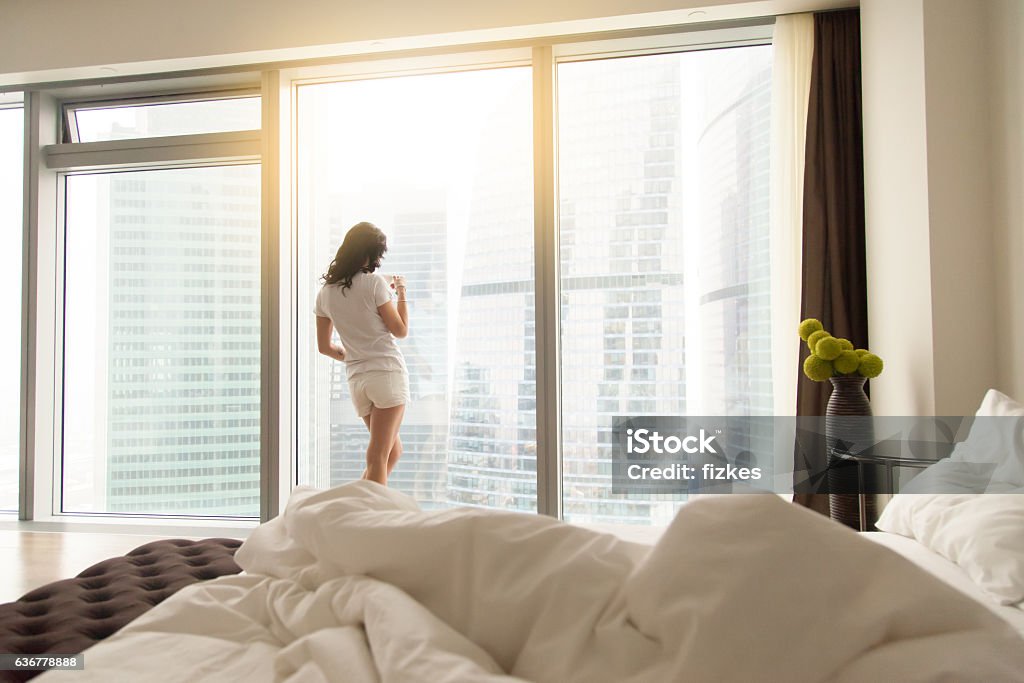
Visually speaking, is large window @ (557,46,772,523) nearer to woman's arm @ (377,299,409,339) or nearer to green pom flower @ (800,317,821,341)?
green pom flower @ (800,317,821,341)

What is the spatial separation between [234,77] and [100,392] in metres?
2.10

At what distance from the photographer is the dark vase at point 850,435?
2639mm

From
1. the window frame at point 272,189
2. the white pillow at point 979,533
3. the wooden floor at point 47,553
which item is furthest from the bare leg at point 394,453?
the white pillow at point 979,533

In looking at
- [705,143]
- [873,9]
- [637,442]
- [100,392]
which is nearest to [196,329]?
[100,392]

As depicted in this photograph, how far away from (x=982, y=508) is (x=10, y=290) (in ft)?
16.5

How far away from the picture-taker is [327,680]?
2.97 feet

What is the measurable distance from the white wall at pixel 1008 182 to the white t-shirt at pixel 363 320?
263 cm

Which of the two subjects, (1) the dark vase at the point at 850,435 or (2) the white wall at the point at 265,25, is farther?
(2) the white wall at the point at 265,25

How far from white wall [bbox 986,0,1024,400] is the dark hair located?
2.69 metres

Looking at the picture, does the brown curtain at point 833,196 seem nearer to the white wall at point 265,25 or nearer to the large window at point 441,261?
the white wall at point 265,25

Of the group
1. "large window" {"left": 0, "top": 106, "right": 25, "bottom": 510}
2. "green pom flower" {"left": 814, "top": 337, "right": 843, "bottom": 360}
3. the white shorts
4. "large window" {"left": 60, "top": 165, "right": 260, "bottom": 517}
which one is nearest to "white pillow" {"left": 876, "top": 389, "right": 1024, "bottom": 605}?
"green pom flower" {"left": 814, "top": 337, "right": 843, "bottom": 360}

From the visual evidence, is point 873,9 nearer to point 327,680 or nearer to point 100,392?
point 327,680

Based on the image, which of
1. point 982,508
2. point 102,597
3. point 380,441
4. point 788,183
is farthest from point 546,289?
point 102,597

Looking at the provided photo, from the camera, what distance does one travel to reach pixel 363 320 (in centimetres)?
339
